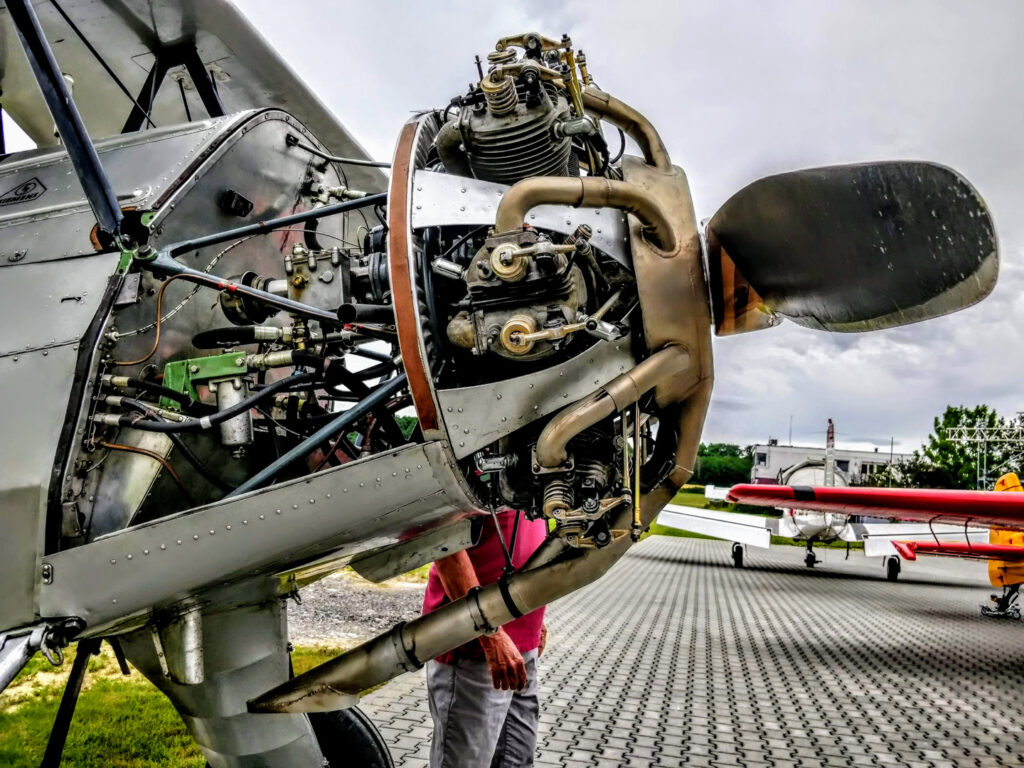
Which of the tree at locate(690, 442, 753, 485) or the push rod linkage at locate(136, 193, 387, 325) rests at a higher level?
the push rod linkage at locate(136, 193, 387, 325)

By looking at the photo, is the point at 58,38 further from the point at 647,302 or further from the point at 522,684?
the point at 522,684

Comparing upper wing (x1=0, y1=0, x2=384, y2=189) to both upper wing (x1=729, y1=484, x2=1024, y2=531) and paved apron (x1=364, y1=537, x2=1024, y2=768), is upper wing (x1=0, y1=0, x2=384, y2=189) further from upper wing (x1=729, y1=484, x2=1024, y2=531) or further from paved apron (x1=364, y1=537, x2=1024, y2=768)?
upper wing (x1=729, y1=484, x2=1024, y2=531)

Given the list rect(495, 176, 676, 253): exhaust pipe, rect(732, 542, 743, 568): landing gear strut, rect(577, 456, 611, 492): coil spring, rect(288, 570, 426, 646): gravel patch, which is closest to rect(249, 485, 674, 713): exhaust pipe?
rect(577, 456, 611, 492): coil spring

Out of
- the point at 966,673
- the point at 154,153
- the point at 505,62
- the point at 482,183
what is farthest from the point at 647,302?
the point at 966,673

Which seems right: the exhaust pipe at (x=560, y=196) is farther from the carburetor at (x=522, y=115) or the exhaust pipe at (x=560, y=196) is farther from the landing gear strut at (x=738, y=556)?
the landing gear strut at (x=738, y=556)

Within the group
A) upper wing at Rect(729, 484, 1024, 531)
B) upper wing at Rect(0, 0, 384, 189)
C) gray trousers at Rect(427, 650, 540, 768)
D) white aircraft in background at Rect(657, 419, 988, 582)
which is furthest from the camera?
white aircraft in background at Rect(657, 419, 988, 582)

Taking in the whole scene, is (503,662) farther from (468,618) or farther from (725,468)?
(725,468)

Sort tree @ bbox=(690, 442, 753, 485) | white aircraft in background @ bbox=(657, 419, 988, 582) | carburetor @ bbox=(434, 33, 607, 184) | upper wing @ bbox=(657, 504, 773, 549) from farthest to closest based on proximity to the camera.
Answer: tree @ bbox=(690, 442, 753, 485)
upper wing @ bbox=(657, 504, 773, 549)
white aircraft in background @ bbox=(657, 419, 988, 582)
carburetor @ bbox=(434, 33, 607, 184)

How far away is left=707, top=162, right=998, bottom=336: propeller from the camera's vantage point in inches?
60.9

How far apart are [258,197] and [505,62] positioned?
1.26 metres

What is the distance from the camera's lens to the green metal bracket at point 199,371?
7.71 feet

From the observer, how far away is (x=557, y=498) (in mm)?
2043

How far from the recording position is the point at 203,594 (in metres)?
2.29

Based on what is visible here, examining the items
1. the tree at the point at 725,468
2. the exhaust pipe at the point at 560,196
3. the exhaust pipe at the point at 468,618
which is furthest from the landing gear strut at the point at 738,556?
the tree at the point at 725,468
